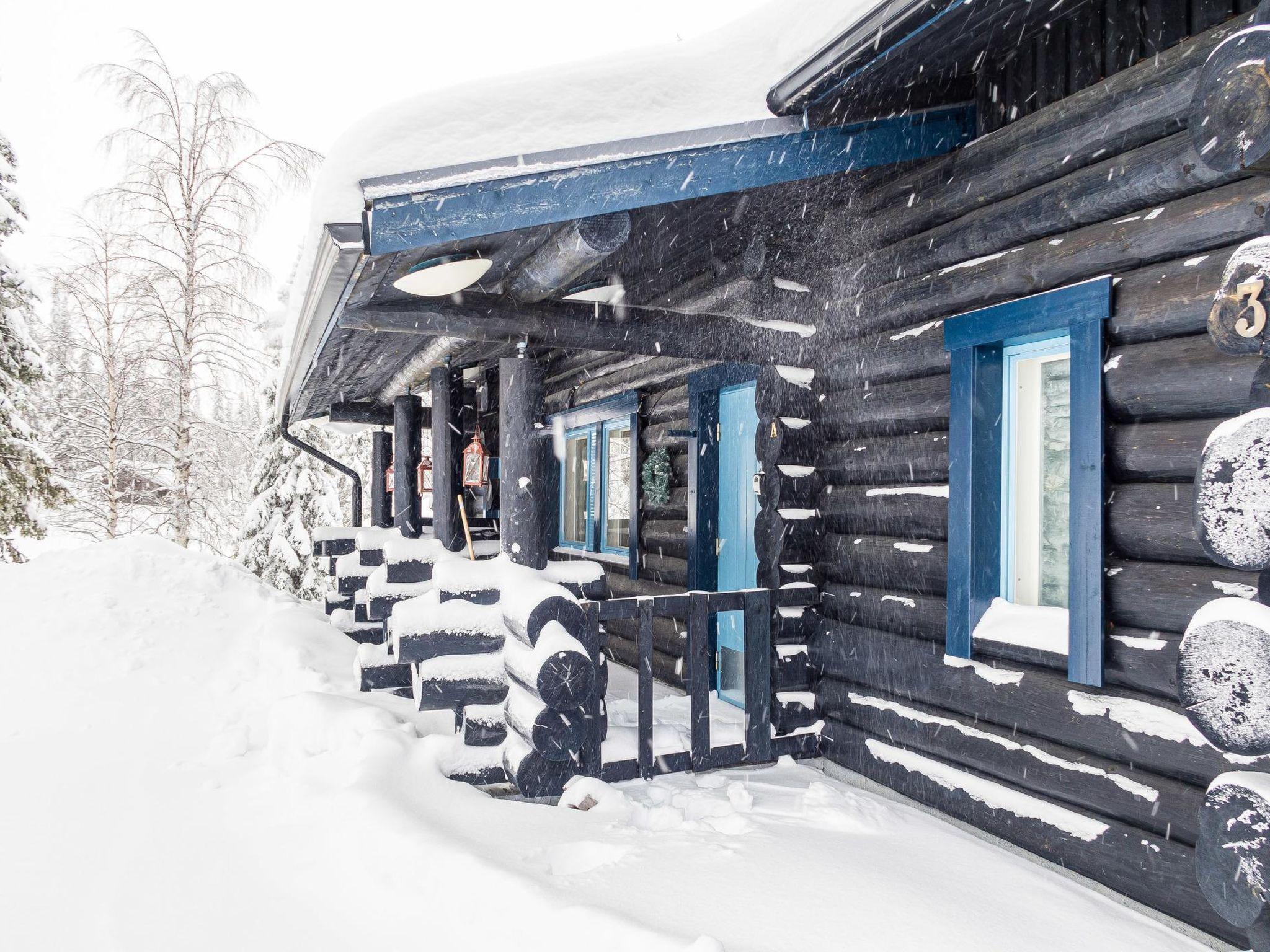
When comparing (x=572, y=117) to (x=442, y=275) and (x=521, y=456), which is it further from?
(x=521, y=456)

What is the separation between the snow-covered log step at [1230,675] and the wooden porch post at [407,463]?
6.45 meters

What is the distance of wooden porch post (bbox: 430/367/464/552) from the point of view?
20.4 ft

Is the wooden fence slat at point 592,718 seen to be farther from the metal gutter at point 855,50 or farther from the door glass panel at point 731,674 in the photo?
the metal gutter at point 855,50

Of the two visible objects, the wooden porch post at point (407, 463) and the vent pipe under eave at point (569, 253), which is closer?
the vent pipe under eave at point (569, 253)

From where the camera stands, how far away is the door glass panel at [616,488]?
306 inches

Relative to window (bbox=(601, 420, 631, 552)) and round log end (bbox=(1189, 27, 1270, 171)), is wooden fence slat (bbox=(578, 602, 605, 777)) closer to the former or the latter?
round log end (bbox=(1189, 27, 1270, 171))

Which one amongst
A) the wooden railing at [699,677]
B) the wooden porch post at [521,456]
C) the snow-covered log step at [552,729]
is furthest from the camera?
the wooden porch post at [521,456]

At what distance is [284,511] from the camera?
46.8 feet

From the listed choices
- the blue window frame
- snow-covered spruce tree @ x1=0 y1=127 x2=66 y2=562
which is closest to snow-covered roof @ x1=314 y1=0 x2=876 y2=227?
the blue window frame

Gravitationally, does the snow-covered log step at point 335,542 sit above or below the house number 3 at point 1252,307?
below

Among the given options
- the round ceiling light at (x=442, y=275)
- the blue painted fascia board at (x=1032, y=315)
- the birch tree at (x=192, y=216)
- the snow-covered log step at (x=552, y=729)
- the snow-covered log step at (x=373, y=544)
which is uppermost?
the birch tree at (x=192, y=216)

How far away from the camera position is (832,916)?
8.68 feet

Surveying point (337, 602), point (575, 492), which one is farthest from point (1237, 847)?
point (337, 602)

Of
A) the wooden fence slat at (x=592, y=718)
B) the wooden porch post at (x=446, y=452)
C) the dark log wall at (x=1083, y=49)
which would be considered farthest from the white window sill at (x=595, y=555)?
the dark log wall at (x=1083, y=49)
